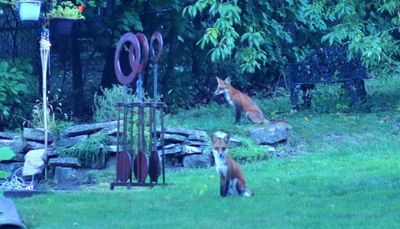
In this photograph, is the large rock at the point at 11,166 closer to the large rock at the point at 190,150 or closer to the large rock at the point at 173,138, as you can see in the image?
the large rock at the point at 173,138

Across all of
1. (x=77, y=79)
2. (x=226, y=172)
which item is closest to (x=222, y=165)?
(x=226, y=172)

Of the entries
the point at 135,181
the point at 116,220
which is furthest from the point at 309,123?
the point at 116,220

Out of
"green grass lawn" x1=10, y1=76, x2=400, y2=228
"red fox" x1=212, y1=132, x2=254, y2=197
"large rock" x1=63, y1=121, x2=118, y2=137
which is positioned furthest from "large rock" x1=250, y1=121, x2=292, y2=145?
"red fox" x1=212, y1=132, x2=254, y2=197

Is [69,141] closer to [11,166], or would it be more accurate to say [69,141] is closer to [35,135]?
[35,135]

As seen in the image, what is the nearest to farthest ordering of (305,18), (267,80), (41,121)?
1. (41,121)
2. (305,18)
3. (267,80)

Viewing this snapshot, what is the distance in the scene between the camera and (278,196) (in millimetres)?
10406

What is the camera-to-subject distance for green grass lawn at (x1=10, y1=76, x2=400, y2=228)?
9109 millimetres

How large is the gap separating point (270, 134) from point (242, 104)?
1.08 metres

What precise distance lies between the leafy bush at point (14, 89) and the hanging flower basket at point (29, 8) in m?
2.61

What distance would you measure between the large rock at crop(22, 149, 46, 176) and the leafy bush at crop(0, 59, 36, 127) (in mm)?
2698

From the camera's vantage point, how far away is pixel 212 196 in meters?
10.5

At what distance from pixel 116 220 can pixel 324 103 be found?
931 cm

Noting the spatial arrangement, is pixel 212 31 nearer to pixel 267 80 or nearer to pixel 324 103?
pixel 324 103

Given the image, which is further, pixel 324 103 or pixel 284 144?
pixel 324 103
